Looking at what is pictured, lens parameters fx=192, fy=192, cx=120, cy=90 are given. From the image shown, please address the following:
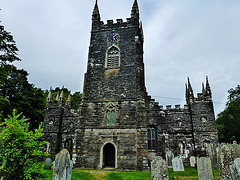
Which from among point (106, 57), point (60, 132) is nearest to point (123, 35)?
point (106, 57)

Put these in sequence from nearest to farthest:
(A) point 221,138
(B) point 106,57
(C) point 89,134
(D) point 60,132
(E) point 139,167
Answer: (E) point 139,167, (C) point 89,134, (B) point 106,57, (D) point 60,132, (A) point 221,138

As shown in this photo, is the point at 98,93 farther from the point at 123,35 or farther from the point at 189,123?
the point at 189,123

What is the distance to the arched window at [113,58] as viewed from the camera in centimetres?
2195

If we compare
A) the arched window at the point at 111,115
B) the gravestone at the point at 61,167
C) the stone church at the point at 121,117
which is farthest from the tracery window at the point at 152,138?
the gravestone at the point at 61,167

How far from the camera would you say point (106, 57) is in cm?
2236

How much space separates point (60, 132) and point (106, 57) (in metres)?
11.1

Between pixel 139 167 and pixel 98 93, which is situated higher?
pixel 98 93

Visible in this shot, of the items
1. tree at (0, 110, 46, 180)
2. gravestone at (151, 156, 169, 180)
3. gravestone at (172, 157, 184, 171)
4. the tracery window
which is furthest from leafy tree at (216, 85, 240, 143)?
tree at (0, 110, 46, 180)

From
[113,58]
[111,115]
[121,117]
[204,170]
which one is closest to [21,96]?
[113,58]

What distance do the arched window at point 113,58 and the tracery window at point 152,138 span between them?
855cm

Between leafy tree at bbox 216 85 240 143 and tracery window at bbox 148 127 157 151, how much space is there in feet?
46.9

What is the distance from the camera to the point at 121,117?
761 inches

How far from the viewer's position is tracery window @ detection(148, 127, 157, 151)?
2186 centimetres

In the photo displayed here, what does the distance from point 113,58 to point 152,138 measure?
1034 cm
